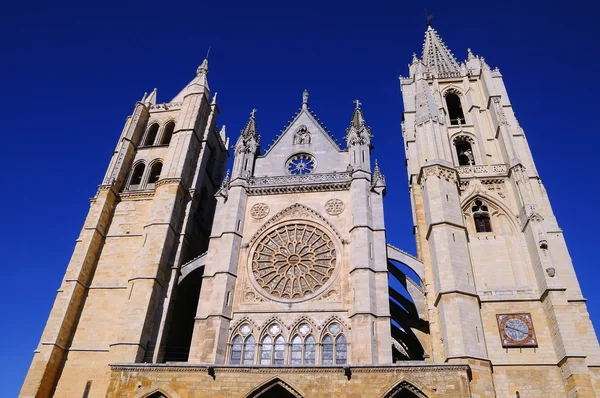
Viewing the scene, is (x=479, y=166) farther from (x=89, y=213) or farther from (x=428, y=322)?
(x=89, y=213)

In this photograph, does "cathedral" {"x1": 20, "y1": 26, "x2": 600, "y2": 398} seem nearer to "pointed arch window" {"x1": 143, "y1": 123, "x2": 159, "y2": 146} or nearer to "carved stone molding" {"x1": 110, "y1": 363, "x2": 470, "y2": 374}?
"carved stone molding" {"x1": 110, "y1": 363, "x2": 470, "y2": 374}

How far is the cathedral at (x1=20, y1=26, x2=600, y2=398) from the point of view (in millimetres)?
15086

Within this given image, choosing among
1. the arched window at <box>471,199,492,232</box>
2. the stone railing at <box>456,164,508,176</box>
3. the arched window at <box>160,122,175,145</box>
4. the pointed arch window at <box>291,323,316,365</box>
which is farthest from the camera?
the arched window at <box>160,122,175,145</box>

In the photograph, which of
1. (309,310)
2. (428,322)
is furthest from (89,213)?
(428,322)

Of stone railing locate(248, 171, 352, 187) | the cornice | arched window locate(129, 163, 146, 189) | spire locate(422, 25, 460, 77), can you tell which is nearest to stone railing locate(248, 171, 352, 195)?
stone railing locate(248, 171, 352, 187)

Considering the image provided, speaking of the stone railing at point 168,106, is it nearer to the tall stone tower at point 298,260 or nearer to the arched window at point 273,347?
the tall stone tower at point 298,260

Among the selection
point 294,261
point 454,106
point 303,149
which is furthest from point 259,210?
point 454,106

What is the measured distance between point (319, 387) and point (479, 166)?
13017 millimetres

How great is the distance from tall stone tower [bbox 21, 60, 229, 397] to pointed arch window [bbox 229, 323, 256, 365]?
347cm

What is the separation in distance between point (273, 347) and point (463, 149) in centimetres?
1477

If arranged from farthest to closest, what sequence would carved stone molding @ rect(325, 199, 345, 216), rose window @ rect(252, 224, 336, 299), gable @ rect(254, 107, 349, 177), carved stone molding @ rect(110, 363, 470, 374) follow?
gable @ rect(254, 107, 349, 177), carved stone molding @ rect(325, 199, 345, 216), rose window @ rect(252, 224, 336, 299), carved stone molding @ rect(110, 363, 470, 374)

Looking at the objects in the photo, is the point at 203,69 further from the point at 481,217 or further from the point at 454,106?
the point at 481,217

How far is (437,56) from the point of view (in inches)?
1276

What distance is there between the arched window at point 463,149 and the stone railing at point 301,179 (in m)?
7.12
